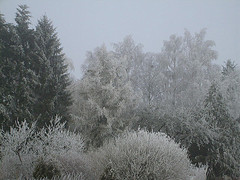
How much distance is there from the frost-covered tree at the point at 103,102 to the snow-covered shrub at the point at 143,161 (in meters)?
5.31

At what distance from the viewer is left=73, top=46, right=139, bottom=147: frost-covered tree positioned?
14234 millimetres

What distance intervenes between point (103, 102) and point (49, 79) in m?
4.30

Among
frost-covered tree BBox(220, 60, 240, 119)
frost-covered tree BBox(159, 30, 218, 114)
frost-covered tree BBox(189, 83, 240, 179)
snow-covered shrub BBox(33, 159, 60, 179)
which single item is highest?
frost-covered tree BBox(159, 30, 218, 114)

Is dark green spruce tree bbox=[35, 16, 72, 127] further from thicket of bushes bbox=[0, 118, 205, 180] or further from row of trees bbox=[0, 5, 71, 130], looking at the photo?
thicket of bushes bbox=[0, 118, 205, 180]

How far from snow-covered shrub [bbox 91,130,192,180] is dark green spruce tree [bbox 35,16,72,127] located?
6.92m

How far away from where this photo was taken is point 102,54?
15.4 m

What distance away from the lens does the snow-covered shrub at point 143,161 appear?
24.7ft

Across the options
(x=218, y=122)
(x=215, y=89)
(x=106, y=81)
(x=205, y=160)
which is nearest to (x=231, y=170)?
(x=205, y=160)

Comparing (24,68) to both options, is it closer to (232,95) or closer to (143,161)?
(143,161)

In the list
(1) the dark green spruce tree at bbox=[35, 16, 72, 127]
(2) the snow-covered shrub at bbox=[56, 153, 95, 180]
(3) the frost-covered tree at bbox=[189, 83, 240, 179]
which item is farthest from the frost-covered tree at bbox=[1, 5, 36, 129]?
(3) the frost-covered tree at bbox=[189, 83, 240, 179]

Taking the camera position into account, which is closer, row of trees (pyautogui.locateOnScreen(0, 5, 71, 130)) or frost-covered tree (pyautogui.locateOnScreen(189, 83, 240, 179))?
row of trees (pyautogui.locateOnScreen(0, 5, 71, 130))

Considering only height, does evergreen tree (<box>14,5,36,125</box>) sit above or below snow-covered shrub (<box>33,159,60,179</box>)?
above

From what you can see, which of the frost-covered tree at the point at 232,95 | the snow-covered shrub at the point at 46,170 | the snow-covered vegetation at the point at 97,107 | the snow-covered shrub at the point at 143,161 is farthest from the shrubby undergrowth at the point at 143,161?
the frost-covered tree at the point at 232,95

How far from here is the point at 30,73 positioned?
1415cm
